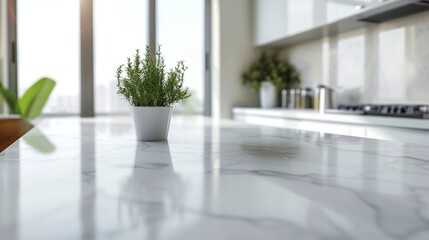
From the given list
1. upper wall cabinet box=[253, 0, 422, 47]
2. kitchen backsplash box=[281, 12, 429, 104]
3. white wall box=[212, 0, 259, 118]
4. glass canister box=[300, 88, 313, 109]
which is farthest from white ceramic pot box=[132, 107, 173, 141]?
white wall box=[212, 0, 259, 118]

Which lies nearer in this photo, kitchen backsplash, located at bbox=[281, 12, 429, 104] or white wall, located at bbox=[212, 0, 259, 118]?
kitchen backsplash, located at bbox=[281, 12, 429, 104]

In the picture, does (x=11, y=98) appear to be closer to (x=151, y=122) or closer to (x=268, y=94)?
(x=268, y=94)

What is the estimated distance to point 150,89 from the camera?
92cm

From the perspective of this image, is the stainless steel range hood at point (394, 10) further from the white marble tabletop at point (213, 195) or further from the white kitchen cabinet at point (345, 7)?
the white marble tabletop at point (213, 195)

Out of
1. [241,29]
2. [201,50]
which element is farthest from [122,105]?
[241,29]

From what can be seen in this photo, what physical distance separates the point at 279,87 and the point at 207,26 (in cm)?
108

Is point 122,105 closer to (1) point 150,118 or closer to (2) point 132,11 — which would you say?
(2) point 132,11

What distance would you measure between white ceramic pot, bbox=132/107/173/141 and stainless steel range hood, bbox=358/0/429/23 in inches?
72.8

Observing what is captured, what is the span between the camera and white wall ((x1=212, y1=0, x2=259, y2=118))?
388 cm

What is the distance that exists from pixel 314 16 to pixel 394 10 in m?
0.66

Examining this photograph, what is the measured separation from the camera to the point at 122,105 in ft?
11.9

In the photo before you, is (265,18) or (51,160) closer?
(51,160)

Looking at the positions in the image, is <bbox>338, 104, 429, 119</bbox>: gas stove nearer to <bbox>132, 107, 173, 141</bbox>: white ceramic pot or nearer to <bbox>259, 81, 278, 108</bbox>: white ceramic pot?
<bbox>259, 81, 278, 108</bbox>: white ceramic pot

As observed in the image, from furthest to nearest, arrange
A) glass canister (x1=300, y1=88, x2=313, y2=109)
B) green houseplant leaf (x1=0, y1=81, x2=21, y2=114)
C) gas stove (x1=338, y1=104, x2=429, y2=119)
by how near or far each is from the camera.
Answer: glass canister (x1=300, y1=88, x2=313, y2=109) < green houseplant leaf (x1=0, y1=81, x2=21, y2=114) < gas stove (x1=338, y1=104, x2=429, y2=119)
